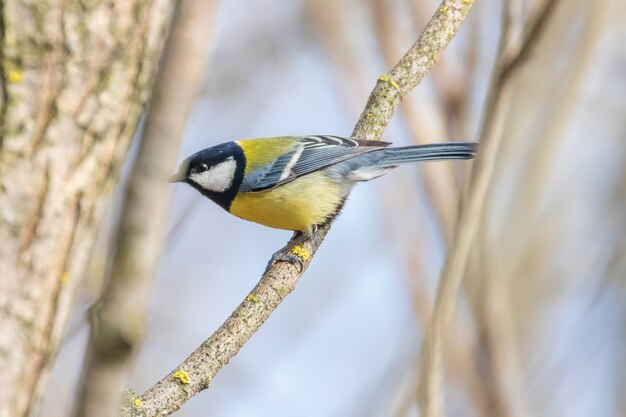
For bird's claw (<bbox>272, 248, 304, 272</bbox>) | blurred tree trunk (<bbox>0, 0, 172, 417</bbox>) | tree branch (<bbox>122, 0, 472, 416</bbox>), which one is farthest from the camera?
bird's claw (<bbox>272, 248, 304, 272</bbox>)

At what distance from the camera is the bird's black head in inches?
148

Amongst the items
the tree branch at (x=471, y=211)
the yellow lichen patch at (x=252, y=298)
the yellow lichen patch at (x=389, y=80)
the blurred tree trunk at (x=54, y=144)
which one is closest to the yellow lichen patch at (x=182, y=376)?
the yellow lichen patch at (x=252, y=298)

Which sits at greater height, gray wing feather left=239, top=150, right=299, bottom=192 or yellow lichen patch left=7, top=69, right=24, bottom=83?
gray wing feather left=239, top=150, right=299, bottom=192

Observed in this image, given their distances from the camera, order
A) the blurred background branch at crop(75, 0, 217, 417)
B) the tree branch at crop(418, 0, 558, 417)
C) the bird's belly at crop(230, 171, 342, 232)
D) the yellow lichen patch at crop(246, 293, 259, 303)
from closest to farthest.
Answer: the blurred background branch at crop(75, 0, 217, 417) < the tree branch at crop(418, 0, 558, 417) < the yellow lichen patch at crop(246, 293, 259, 303) < the bird's belly at crop(230, 171, 342, 232)

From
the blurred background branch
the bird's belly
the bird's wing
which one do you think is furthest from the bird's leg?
the blurred background branch

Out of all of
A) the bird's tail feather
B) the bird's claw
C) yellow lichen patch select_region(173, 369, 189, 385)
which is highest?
the bird's tail feather

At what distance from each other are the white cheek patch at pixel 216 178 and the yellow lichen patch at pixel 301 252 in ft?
2.34

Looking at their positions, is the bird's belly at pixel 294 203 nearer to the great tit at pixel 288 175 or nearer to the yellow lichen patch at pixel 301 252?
the great tit at pixel 288 175

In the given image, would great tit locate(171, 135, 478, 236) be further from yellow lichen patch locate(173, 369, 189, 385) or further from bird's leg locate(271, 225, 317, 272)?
yellow lichen patch locate(173, 369, 189, 385)

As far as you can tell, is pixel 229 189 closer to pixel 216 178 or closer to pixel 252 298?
pixel 216 178

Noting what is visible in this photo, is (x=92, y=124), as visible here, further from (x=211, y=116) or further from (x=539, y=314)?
(x=539, y=314)

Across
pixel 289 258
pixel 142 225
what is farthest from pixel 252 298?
pixel 142 225

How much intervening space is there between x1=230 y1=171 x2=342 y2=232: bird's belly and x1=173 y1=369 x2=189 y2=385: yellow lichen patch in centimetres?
147

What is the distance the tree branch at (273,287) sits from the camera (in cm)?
208
